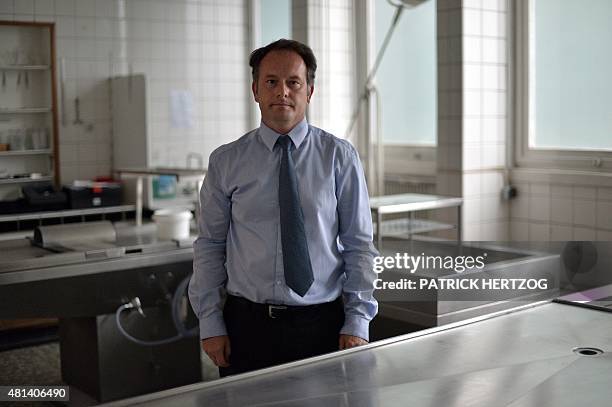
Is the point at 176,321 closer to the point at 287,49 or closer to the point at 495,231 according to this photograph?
the point at 287,49

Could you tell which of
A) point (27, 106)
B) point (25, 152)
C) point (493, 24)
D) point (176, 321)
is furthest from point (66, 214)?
point (493, 24)

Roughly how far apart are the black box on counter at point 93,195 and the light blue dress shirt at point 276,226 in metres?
3.86

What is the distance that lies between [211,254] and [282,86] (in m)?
0.48

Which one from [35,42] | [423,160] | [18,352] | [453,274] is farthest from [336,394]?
[35,42]

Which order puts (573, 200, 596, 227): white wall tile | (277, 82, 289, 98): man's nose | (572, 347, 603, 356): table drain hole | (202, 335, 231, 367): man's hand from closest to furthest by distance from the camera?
(572, 347, 603, 356): table drain hole, (277, 82, 289, 98): man's nose, (202, 335, 231, 367): man's hand, (573, 200, 596, 227): white wall tile

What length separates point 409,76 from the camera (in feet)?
18.9

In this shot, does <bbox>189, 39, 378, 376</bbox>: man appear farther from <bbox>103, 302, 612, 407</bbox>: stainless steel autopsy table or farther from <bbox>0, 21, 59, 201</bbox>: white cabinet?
<bbox>0, 21, 59, 201</bbox>: white cabinet

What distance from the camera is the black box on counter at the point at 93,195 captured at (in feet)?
18.4

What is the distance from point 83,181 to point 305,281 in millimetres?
4467

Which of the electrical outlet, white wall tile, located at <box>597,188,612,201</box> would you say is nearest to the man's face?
white wall tile, located at <box>597,188,612,201</box>

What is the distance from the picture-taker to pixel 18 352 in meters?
4.44

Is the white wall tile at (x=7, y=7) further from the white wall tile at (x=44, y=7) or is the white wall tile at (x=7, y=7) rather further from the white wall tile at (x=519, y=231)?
the white wall tile at (x=519, y=231)

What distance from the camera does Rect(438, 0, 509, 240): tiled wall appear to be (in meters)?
4.74

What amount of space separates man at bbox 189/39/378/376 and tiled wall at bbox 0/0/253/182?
173 inches
